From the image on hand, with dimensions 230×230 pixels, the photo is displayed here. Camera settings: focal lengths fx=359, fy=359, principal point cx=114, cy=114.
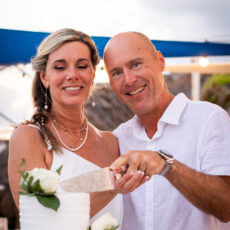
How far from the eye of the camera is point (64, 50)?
229 cm

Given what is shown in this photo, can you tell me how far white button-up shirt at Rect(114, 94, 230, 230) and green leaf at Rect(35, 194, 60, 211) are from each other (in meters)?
1.04

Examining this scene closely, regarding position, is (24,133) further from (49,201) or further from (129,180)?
(49,201)

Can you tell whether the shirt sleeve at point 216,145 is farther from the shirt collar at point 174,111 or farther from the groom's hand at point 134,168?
the groom's hand at point 134,168

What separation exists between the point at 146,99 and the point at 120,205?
2.37ft

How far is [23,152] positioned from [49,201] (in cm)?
87

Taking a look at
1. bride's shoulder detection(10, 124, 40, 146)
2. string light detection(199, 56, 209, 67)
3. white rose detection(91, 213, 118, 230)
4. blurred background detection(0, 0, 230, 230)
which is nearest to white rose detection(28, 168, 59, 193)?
white rose detection(91, 213, 118, 230)

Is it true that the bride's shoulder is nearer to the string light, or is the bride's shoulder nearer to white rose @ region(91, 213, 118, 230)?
white rose @ region(91, 213, 118, 230)

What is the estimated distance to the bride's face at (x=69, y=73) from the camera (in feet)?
7.51

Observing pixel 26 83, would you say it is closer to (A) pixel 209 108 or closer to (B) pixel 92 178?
(A) pixel 209 108

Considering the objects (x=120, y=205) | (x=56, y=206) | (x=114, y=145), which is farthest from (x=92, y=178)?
(x=114, y=145)

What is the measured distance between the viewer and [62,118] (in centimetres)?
250

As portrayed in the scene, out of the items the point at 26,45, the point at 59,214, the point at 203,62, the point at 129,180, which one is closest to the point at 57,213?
the point at 59,214

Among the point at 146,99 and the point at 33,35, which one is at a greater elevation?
the point at 33,35

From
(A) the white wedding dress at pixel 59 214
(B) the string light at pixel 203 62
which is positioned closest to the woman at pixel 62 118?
(A) the white wedding dress at pixel 59 214
